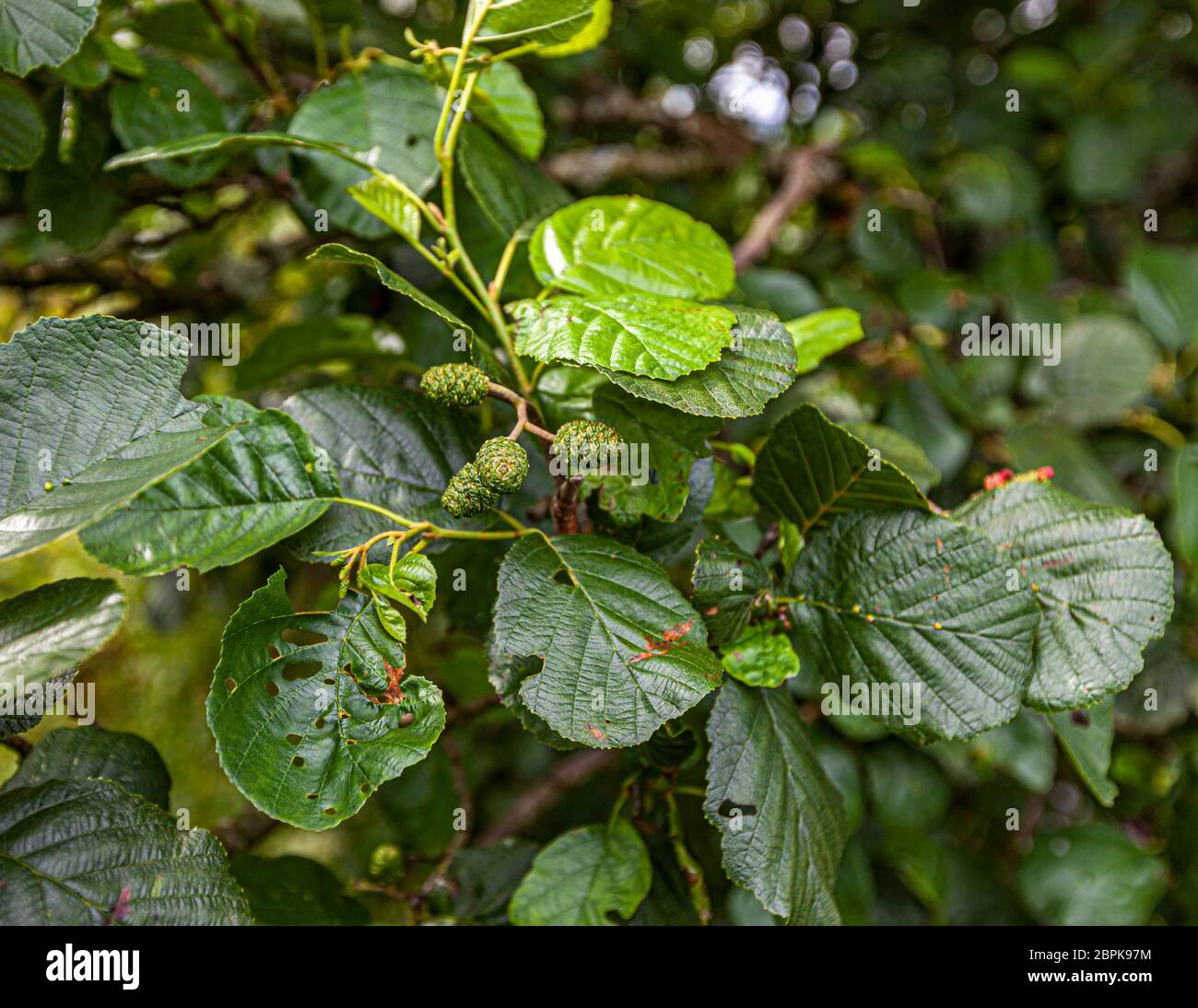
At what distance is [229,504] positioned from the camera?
0.67 m

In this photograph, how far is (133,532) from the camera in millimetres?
631

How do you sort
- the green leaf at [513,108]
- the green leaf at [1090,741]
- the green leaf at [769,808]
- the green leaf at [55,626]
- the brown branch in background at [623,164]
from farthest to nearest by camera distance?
1. the brown branch in background at [623,164]
2. the green leaf at [513,108]
3. the green leaf at [1090,741]
4. the green leaf at [769,808]
5. the green leaf at [55,626]

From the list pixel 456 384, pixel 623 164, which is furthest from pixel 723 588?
pixel 623 164

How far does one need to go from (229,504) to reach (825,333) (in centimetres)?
61

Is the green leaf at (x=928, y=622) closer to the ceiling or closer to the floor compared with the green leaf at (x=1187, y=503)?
closer to the floor

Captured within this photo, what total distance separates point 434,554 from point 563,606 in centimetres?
19

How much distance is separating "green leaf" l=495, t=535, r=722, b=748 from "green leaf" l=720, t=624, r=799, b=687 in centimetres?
7

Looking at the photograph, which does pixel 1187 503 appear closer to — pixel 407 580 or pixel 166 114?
pixel 407 580

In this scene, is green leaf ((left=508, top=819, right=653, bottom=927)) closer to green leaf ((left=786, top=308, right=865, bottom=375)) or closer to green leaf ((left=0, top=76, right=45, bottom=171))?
green leaf ((left=786, top=308, right=865, bottom=375))

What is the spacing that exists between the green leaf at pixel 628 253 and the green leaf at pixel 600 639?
229 mm

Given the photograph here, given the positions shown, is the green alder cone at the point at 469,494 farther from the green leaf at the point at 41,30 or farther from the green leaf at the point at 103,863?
the green leaf at the point at 41,30

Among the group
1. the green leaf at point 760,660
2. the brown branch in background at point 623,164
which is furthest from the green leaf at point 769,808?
the brown branch in background at point 623,164

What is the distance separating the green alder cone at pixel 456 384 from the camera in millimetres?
654
